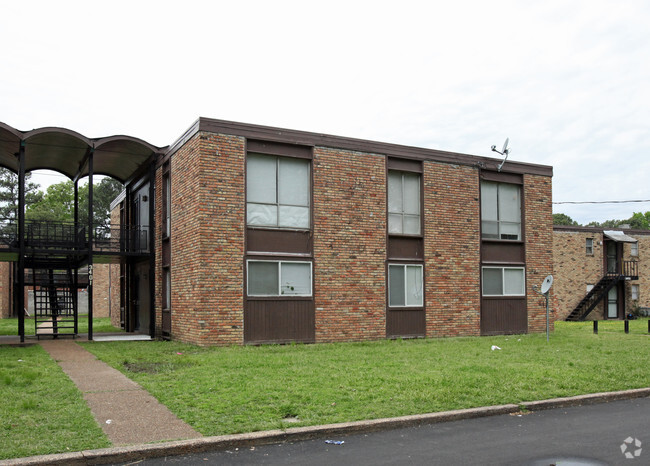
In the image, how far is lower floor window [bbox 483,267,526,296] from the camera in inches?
805

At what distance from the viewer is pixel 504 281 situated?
20781mm

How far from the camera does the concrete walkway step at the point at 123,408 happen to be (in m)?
6.63

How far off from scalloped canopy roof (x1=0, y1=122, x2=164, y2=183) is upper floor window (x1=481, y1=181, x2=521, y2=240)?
418 inches

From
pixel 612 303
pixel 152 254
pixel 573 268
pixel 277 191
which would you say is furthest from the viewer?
pixel 612 303

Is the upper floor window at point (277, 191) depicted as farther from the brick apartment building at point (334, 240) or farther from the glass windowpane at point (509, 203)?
the glass windowpane at point (509, 203)

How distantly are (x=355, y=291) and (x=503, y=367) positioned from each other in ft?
22.6

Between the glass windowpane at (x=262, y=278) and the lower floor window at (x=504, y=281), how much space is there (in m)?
7.42

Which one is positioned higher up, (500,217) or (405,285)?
(500,217)

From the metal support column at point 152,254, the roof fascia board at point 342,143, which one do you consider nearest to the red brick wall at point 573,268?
the roof fascia board at point 342,143

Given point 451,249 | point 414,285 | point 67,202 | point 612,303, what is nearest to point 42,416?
point 414,285

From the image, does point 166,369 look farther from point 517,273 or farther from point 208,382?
point 517,273

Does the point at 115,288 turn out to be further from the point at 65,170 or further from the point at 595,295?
the point at 595,295

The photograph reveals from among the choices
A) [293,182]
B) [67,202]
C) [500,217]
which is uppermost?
[67,202]

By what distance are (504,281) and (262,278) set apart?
866 cm
